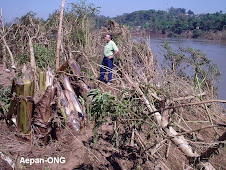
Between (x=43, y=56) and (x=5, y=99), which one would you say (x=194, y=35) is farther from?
(x=5, y=99)

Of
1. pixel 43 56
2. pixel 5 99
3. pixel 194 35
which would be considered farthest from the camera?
pixel 194 35

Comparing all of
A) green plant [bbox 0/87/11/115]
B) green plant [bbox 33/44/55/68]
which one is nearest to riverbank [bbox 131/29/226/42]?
green plant [bbox 33/44/55/68]

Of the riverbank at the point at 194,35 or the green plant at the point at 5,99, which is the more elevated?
the riverbank at the point at 194,35

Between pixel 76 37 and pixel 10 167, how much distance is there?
6272 mm

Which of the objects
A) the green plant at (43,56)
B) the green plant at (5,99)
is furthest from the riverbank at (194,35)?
the green plant at (5,99)

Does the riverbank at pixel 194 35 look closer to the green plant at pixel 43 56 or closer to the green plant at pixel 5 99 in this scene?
the green plant at pixel 43 56

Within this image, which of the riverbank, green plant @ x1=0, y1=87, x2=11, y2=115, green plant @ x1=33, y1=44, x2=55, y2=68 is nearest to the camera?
green plant @ x1=0, y1=87, x2=11, y2=115

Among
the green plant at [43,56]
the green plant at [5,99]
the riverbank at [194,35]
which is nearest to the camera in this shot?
the green plant at [5,99]

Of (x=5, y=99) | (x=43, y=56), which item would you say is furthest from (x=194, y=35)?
(x=5, y=99)

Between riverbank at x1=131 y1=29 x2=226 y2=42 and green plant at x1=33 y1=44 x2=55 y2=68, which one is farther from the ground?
riverbank at x1=131 y1=29 x2=226 y2=42

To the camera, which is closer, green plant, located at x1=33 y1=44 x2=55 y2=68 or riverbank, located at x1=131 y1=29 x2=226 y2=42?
green plant, located at x1=33 y1=44 x2=55 y2=68

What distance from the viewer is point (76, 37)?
28.8 feet

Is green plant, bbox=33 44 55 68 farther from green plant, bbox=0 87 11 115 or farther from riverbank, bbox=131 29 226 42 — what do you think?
riverbank, bbox=131 29 226 42

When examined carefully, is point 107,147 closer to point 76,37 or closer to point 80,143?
point 80,143
